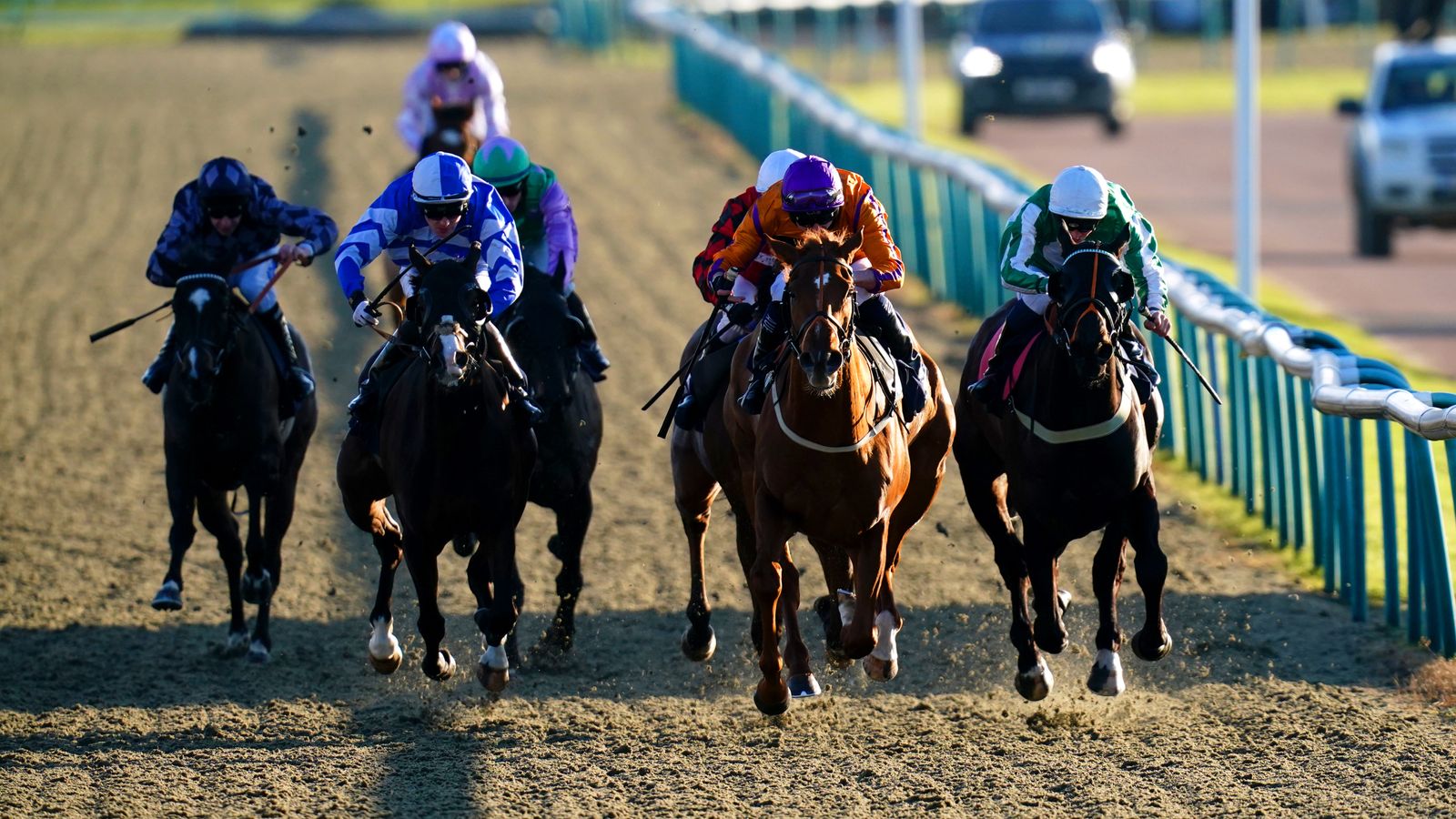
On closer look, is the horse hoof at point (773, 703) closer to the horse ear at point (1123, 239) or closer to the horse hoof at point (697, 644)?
the horse hoof at point (697, 644)

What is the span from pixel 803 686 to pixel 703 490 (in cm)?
131

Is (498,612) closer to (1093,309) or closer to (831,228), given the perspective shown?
(831,228)

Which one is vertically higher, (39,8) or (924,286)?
(39,8)

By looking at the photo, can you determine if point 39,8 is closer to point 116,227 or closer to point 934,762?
point 116,227

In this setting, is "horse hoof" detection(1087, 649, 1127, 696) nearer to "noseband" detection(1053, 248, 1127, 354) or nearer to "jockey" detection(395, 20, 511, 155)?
"noseband" detection(1053, 248, 1127, 354)

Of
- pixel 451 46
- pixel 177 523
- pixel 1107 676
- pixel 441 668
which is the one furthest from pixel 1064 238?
pixel 451 46

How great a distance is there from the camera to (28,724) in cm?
758

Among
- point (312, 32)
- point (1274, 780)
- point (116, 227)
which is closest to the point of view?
point (1274, 780)

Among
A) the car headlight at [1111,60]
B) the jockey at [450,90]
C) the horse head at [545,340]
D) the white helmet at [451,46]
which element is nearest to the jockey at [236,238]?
the horse head at [545,340]

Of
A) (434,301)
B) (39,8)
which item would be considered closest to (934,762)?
(434,301)

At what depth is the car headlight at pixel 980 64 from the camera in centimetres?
2409

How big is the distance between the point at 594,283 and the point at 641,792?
10.2 metres

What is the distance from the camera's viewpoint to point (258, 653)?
27.2 ft

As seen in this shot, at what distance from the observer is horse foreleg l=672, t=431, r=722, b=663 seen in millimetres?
8062
